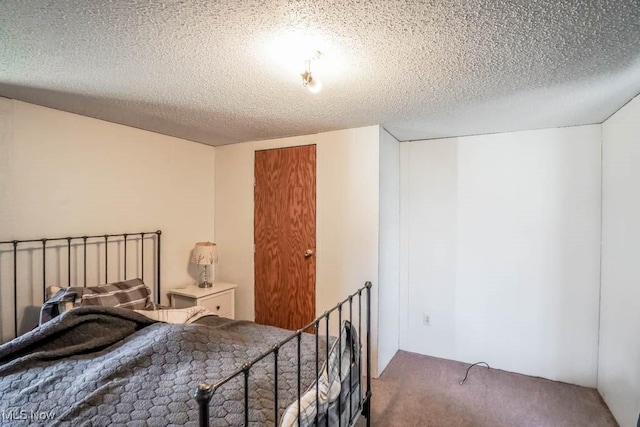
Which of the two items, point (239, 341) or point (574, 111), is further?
point (574, 111)

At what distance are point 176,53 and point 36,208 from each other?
1627 millimetres

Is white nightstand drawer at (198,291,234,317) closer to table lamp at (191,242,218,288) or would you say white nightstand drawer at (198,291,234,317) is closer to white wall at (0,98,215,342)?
table lamp at (191,242,218,288)

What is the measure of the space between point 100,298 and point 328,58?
213 centimetres

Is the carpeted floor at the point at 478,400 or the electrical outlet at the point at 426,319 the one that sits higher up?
the electrical outlet at the point at 426,319

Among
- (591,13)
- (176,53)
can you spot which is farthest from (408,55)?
(176,53)

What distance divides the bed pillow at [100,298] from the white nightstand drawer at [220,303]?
0.60 meters

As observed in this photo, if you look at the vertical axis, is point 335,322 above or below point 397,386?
above

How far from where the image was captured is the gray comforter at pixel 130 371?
A: 4.15 feet

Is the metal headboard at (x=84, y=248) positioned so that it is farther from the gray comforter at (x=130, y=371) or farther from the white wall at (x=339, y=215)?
the white wall at (x=339, y=215)

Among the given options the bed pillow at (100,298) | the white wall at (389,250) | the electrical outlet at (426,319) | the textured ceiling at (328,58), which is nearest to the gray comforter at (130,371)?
the bed pillow at (100,298)

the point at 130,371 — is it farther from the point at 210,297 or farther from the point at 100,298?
the point at 210,297

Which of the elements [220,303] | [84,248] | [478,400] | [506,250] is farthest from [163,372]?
[506,250]

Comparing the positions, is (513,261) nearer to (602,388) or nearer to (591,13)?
(602,388)

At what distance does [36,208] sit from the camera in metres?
2.18
